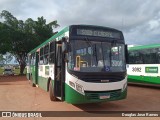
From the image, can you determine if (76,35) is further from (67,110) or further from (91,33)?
(67,110)

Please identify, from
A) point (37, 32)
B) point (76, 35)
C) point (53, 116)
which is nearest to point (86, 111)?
point (53, 116)

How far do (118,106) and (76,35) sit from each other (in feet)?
11.9

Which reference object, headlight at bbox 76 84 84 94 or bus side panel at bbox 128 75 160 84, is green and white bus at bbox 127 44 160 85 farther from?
headlight at bbox 76 84 84 94

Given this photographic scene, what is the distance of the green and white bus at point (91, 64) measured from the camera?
929 centimetres

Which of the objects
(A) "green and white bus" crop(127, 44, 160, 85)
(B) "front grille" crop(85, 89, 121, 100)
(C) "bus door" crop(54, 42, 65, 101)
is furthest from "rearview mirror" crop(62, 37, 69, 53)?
(A) "green and white bus" crop(127, 44, 160, 85)

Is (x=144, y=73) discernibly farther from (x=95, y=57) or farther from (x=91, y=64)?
(x=91, y=64)

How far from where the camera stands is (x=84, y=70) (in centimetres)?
932

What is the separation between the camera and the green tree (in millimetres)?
38825

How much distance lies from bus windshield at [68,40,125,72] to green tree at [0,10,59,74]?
2953 centimetres

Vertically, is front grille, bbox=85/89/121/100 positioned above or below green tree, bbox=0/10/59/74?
below

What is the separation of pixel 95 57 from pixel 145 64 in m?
9.79

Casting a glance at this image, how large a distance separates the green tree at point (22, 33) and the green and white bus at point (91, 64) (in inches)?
1151

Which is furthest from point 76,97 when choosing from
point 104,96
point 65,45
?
point 65,45

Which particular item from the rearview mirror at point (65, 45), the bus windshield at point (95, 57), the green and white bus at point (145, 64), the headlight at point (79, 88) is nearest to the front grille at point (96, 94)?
the headlight at point (79, 88)
